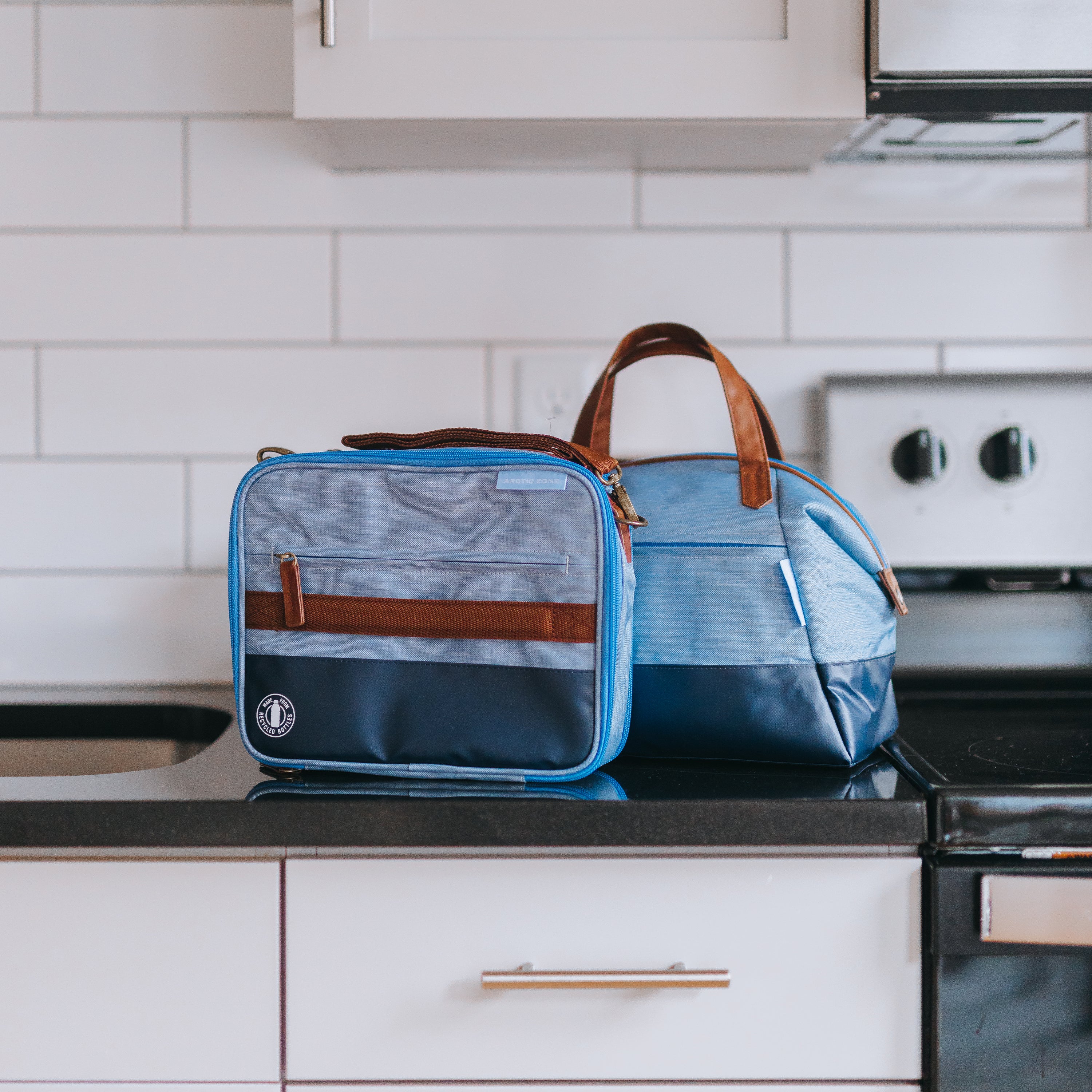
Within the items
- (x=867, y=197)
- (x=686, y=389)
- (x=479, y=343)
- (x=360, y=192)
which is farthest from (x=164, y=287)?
(x=867, y=197)

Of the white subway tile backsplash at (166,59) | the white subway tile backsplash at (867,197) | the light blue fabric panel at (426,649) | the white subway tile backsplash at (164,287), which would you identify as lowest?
the light blue fabric panel at (426,649)

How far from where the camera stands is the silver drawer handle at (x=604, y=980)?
63cm

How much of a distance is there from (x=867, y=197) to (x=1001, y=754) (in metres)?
0.67

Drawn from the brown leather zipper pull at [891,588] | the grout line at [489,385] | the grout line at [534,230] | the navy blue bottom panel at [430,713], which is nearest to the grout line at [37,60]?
the grout line at [534,230]

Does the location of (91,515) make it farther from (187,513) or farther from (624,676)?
(624,676)

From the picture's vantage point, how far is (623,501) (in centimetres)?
71

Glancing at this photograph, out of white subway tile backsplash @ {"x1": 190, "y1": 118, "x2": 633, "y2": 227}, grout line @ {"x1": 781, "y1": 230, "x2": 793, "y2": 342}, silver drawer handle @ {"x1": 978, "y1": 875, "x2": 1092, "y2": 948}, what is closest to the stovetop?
silver drawer handle @ {"x1": 978, "y1": 875, "x2": 1092, "y2": 948}

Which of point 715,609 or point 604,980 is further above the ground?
point 715,609

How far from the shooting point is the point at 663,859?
641 mm

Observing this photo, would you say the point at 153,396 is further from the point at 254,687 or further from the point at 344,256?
the point at 254,687

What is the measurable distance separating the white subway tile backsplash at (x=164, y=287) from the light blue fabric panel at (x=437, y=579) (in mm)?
464

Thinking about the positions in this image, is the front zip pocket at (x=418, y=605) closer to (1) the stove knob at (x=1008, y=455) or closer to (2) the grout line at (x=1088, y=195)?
(1) the stove knob at (x=1008, y=455)

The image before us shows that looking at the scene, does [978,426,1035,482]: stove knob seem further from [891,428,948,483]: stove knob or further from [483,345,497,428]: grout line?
[483,345,497,428]: grout line

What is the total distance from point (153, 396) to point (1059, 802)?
1.02 metres
